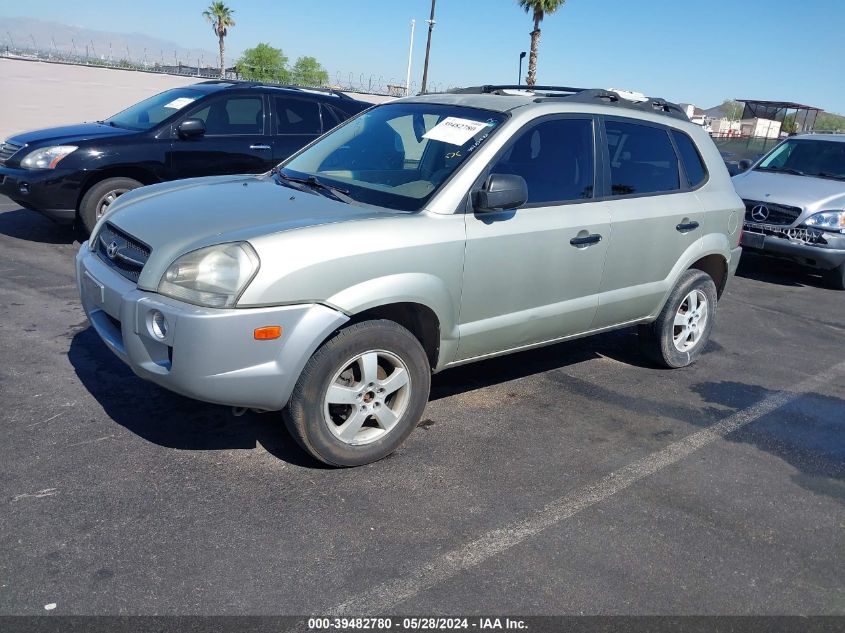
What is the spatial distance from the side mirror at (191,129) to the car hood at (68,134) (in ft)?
1.56

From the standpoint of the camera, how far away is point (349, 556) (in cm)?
308

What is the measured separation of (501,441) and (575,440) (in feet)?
1.45

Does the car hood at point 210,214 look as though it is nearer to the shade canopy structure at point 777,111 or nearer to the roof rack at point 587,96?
the roof rack at point 587,96

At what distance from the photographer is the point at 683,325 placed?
564 centimetres

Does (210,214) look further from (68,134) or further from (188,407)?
(68,134)

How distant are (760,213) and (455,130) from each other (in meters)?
6.42

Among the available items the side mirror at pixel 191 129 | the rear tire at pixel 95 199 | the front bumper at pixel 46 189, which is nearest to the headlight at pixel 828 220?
the side mirror at pixel 191 129

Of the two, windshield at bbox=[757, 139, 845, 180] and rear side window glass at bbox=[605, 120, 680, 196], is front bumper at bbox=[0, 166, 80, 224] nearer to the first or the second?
rear side window glass at bbox=[605, 120, 680, 196]

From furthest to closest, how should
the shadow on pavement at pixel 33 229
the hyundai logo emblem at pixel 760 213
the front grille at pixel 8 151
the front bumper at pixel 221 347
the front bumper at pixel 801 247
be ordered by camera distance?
the hyundai logo emblem at pixel 760 213 → the front bumper at pixel 801 247 → the shadow on pavement at pixel 33 229 → the front grille at pixel 8 151 → the front bumper at pixel 221 347

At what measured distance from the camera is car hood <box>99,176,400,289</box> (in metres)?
3.45

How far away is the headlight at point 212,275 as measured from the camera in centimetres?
327

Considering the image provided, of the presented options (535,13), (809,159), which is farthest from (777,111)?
(809,159)

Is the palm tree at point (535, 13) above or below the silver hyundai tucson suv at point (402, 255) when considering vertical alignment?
above

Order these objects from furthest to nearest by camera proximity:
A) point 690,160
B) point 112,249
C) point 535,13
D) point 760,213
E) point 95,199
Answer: point 535,13, point 760,213, point 95,199, point 690,160, point 112,249
